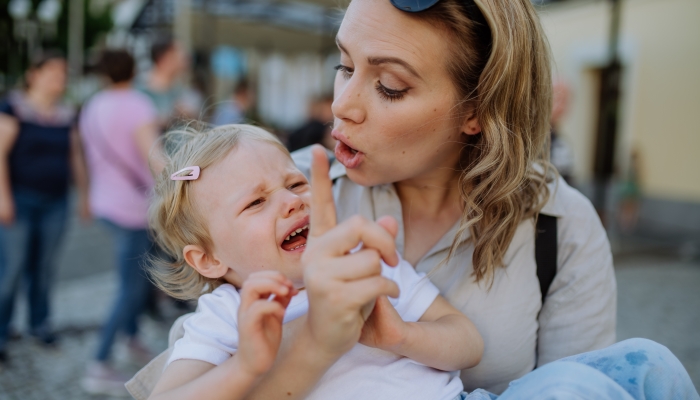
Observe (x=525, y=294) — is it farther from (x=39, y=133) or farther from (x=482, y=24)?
(x=39, y=133)

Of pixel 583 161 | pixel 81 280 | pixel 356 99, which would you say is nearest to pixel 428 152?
pixel 356 99

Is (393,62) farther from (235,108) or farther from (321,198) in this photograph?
(235,108)

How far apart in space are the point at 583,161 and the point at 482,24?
1122cm

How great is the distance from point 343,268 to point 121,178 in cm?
338

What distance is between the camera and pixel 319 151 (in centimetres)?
102

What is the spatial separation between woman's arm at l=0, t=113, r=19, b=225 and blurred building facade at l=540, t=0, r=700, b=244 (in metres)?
7.26

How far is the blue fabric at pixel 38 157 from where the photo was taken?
14.0ft

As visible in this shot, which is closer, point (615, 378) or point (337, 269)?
point (337, 269)

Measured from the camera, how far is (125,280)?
3.96 metres

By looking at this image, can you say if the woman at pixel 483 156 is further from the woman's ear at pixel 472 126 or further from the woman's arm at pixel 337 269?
the woman's arm at pixel 337 269

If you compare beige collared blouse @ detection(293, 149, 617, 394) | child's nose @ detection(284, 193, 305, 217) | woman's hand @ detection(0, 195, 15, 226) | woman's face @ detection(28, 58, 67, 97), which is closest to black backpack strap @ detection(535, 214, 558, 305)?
beige collared blouse @ detection(293, 149, 617, 394)

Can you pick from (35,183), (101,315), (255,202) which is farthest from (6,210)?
(255,202)

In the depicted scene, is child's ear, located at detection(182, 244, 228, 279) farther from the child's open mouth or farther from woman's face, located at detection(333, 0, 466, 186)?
woman's face, located at detection(333, 0, 466, 186)

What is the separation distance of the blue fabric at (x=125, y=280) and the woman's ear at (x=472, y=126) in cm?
282
